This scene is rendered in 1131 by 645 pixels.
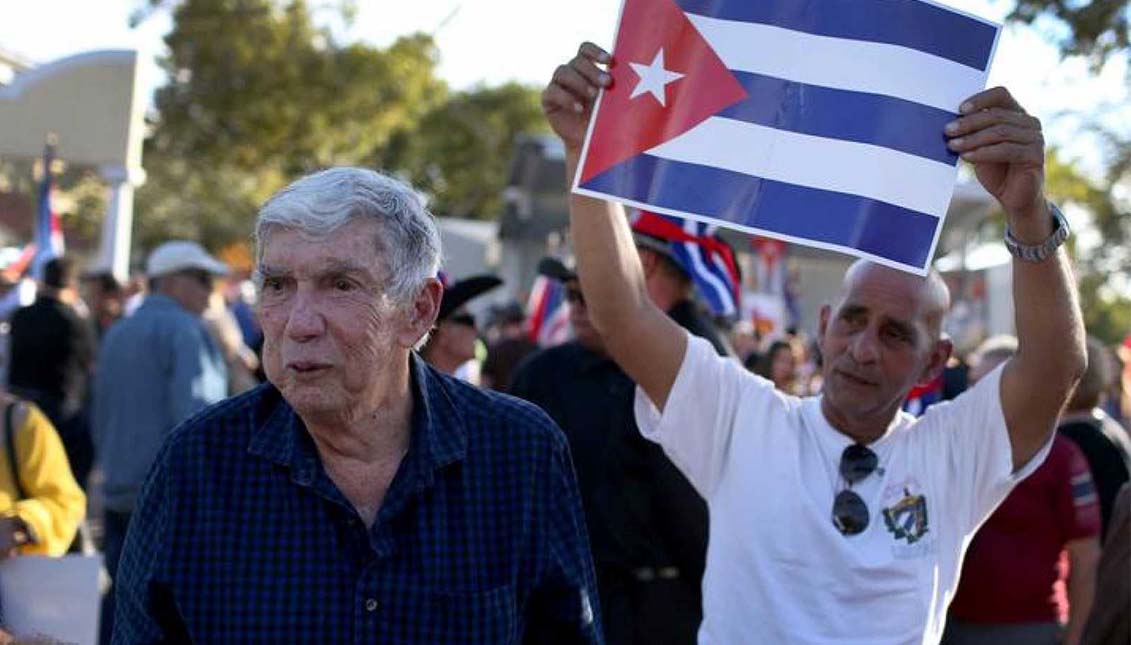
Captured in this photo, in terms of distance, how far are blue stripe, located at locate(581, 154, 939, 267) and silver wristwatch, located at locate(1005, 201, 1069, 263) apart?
0.20 metres

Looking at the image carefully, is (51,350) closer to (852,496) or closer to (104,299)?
(104,299)

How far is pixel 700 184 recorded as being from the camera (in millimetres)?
3801

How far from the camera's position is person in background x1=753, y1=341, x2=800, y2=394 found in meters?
12.7

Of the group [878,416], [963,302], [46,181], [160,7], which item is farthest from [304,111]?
[878,416]

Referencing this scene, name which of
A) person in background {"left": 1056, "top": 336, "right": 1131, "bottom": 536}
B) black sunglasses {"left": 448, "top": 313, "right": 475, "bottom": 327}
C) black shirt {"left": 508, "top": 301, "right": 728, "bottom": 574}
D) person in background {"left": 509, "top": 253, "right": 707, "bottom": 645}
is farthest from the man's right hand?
person in background {"left": 1056, "top": 336, "right": 1131, "bottom": 536}

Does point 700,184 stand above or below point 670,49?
below

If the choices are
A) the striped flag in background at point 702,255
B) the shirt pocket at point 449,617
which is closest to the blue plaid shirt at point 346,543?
the shirt pocket at point 449,617

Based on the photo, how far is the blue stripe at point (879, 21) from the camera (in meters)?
3.70

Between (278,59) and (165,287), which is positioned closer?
(165,287)

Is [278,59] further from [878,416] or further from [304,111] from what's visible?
[878,416]

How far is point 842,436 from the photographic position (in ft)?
13.6

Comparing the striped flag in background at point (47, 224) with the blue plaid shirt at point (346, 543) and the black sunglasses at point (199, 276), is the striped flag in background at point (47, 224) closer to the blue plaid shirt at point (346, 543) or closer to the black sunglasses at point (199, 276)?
the black sunglasses at point (199, 276)

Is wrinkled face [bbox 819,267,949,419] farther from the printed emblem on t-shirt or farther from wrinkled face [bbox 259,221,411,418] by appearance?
wrinkled face [bbox 259,221,411,418]

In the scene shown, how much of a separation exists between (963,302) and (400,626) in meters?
18.7
